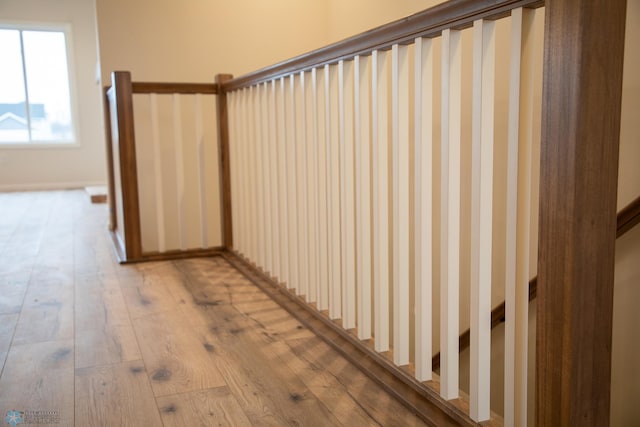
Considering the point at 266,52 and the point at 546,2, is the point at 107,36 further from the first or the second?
the point at 546,2

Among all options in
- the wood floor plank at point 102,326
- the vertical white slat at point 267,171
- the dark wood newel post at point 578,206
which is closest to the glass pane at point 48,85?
the wood floor plank at point 102,326

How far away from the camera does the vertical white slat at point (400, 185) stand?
142 cm

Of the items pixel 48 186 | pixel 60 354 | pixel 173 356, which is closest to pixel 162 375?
pixel 173 356

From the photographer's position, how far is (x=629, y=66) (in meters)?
2.09

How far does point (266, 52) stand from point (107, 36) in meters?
0.94

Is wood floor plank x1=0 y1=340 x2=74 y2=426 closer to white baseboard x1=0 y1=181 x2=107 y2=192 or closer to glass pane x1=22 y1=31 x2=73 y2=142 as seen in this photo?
white baseboard x1=0 y1=181 x2=107 y2=192

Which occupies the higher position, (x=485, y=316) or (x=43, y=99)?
(x=43, y=99)

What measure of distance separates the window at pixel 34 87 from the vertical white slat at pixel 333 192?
270 inches

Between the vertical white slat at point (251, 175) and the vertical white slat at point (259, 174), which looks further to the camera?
the vertical white slat at point (251, 175)

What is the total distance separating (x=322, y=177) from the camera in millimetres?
1917

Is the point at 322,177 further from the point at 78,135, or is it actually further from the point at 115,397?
the point at 78,135

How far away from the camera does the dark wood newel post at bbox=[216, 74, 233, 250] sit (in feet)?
10.1

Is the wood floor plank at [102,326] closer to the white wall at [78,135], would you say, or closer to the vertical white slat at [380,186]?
the vertical white slat at [380,186]

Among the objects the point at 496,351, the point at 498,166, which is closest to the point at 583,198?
the point at 498,166
